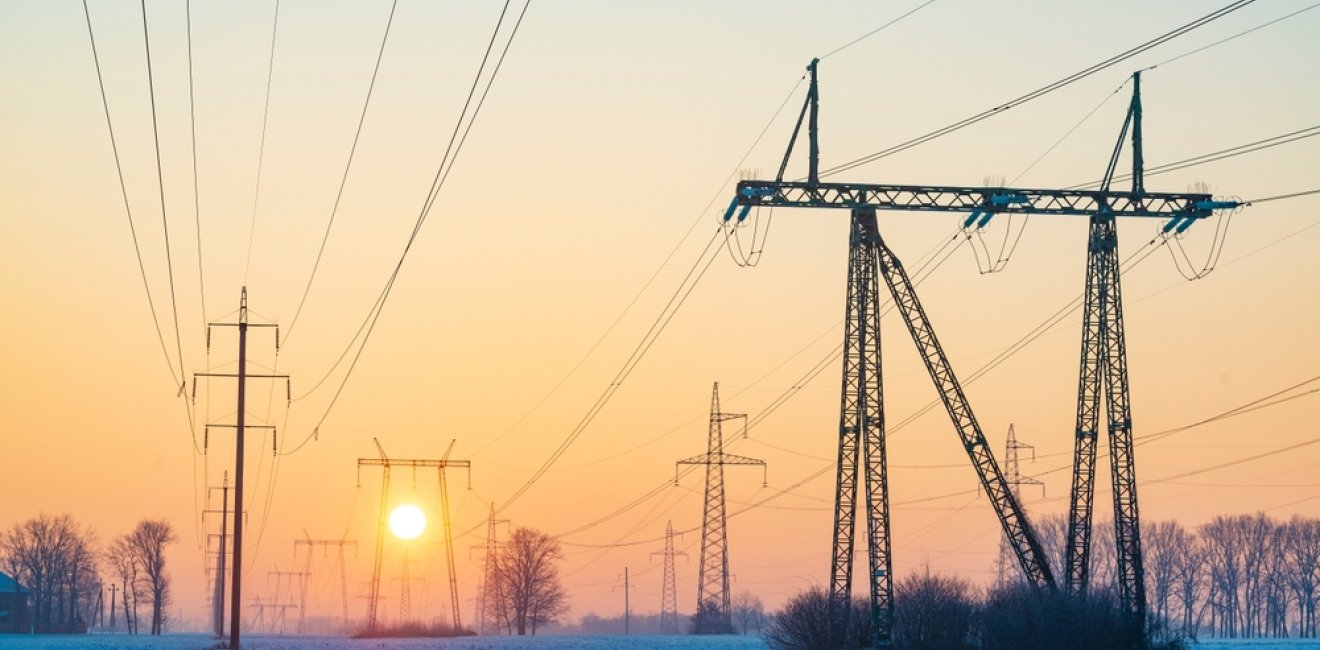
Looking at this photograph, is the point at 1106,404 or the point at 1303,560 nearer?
the point at 1106,404

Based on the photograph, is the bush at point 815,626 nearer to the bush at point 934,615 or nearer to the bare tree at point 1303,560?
the bush at point 934,615

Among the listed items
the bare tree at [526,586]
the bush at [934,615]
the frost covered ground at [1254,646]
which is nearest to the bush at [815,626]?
the bush at [934,615]

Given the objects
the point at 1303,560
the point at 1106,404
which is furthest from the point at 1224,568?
the point at 1106,404

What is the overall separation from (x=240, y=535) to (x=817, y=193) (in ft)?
100

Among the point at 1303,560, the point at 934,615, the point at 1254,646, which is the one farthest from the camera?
the point at 1303,560

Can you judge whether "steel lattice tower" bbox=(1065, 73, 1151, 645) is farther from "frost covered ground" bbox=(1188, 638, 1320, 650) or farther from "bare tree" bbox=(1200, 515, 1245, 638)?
"bare tree" bbox=(1200, 515, 1245, 638)

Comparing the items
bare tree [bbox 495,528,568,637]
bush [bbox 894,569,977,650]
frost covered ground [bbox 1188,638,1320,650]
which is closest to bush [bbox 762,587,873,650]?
bush [bbox 894,569,977,650]

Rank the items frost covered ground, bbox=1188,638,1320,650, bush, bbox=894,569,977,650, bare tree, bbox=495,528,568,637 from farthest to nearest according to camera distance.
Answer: bare tree, bbox=495,528,568,637, frost covered ground, bbox=1188,638,1320,650, bush, bbox=894,569,977,650

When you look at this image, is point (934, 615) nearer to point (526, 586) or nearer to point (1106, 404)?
point (1106, 404)

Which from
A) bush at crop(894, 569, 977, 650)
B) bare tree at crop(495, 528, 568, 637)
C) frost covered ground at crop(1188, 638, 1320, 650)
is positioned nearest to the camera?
bush at crop(894, 569, 977, 650)

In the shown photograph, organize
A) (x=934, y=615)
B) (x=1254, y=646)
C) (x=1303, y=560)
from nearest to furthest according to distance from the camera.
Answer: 1. (x=934, y=615)
2. (x=1254, y=646)
3. (x=1303, y=560)

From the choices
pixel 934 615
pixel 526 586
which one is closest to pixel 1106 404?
pixel 934 615

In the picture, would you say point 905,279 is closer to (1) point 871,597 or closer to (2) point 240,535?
(1) point 871,597

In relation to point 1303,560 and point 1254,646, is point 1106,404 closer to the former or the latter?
point 1254,646
